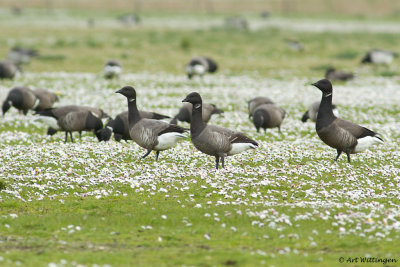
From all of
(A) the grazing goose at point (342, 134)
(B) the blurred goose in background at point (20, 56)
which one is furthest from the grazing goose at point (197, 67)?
(A) the grazing goose at point (342, 134)

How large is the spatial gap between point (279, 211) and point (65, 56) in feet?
143

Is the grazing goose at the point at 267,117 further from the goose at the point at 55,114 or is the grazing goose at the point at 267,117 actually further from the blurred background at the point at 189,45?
the blurred background at the point at 189,45

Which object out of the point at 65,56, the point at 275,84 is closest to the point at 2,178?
the point at 275,84

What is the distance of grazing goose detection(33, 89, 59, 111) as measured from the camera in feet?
97.8

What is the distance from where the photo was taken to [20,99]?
28.5m

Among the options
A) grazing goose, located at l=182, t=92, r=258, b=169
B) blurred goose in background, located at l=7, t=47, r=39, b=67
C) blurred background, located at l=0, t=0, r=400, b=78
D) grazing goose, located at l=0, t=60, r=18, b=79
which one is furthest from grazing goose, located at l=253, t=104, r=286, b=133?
blurred goose in background, located at l=7, t=47, r=39, b=67

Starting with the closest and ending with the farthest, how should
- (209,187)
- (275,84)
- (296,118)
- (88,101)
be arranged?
(209,187), (296,118), (88,101), (275,84)

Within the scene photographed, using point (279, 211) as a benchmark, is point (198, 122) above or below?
above

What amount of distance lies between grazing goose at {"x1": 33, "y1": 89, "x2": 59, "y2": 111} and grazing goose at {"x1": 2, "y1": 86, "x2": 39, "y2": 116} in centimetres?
69

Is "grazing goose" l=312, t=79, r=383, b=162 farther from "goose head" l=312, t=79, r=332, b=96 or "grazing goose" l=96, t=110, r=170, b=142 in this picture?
"grazing goose" l=96, t=110, r=170, b=142

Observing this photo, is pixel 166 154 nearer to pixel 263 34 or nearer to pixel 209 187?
pixel 209 187

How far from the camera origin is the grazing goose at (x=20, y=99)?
28.5 meters

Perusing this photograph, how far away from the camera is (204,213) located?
1384 cm

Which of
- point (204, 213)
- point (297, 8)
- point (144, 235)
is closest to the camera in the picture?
point (144, 235)
